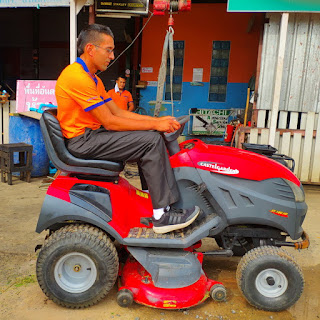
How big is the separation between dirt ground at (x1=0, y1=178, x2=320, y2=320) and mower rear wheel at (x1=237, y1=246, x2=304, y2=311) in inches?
4.6

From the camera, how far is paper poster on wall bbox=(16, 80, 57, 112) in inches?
277

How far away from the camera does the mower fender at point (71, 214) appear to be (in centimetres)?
256

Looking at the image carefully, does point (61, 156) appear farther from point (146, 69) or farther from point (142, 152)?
point (146, 69)

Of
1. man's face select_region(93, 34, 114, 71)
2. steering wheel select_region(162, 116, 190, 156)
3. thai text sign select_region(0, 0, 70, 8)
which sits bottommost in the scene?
steering wheel select_region(162, 116, 190, 156)

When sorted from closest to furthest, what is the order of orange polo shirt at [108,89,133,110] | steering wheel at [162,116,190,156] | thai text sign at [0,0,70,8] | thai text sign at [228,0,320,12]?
1. steering wheel at [162,116,190,156]
2. thai text sign at [228,0,320,12]
3. thai text sign at [0,0,70,8]
4. orange polo shirt at [108,89,133,110]

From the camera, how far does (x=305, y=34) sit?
6109 millimetres

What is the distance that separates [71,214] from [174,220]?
0.79 m

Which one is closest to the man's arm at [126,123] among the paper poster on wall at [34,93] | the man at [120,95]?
the paper poster on wall at [34,93]

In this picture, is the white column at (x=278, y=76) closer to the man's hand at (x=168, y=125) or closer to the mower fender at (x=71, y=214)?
the man's hand at (x=168, y=125)

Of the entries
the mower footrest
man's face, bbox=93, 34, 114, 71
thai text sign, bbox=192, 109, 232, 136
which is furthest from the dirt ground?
thai text sign, bbox=192, 109, 232, 136

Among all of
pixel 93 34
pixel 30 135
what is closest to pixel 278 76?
pixel 93 34

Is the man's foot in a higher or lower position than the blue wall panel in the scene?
lower

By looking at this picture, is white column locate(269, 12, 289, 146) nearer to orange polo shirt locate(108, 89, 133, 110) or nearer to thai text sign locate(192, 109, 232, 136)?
thai text sign locate(192, 109, 232, 136)

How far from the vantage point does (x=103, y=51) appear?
2658mm
